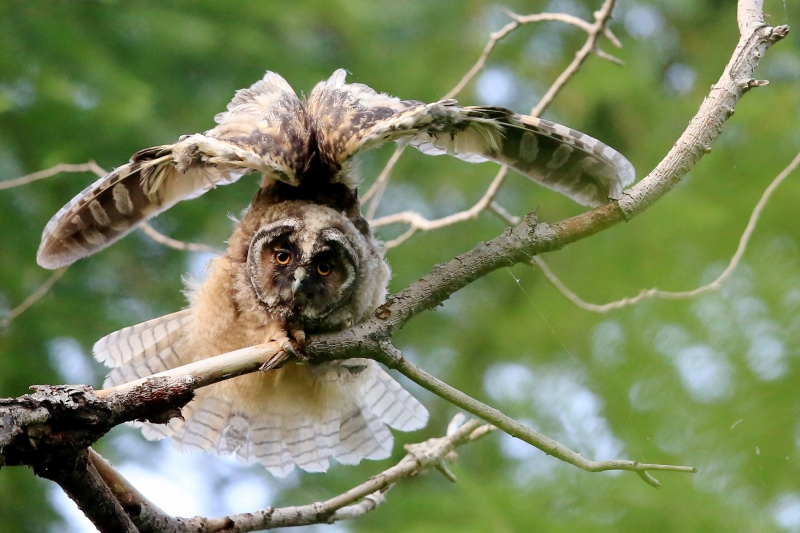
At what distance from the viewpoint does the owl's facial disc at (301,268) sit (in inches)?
92.5

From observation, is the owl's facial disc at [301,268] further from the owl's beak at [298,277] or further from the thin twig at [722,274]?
the thin twig at [722,274]

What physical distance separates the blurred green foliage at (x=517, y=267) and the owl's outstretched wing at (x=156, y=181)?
97 centimetres

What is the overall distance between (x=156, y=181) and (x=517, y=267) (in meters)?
2.90

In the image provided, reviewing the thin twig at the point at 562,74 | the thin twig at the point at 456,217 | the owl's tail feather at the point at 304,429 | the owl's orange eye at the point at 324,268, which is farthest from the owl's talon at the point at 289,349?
the thin twig at the point at 456,217

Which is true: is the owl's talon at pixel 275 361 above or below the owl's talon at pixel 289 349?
below

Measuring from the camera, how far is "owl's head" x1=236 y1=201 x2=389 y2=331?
2355 mm

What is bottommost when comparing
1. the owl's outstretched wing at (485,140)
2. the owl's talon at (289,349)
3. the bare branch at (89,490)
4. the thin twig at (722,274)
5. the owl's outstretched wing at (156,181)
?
the bare branch at (89,490)

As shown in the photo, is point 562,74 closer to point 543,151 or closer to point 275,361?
point 543,151

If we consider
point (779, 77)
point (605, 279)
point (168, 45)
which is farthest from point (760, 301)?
point (168, 45)

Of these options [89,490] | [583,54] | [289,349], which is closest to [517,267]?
[583,54]

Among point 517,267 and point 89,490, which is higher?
point 517,267

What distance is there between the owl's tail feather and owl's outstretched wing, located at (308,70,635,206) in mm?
891

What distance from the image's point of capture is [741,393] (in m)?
3.07

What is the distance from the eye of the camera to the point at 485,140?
86.1 inches
